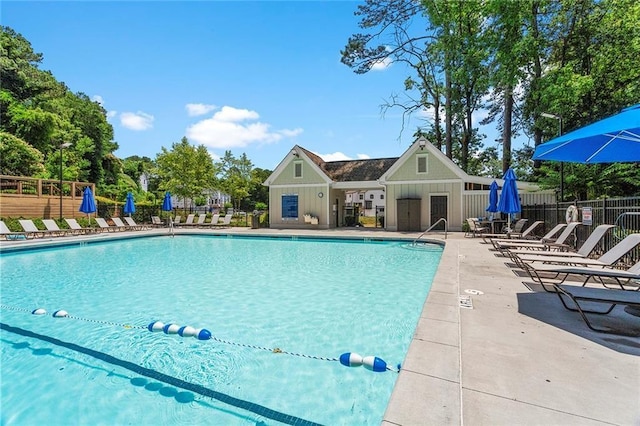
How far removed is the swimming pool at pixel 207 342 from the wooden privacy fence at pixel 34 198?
11.0 m

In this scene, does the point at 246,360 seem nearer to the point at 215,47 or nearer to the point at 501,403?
the point at 501,403

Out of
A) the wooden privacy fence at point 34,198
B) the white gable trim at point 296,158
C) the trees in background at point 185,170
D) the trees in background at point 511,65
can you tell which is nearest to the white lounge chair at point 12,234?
the wooden privacy fence at point 34,198

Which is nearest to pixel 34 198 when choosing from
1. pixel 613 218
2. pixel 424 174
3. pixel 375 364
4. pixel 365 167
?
pixel 365 167

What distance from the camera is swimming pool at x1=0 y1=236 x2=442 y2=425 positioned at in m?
2.74

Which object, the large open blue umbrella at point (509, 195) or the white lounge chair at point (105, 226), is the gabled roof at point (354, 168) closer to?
the large open blue umbrella at point (509, 195)

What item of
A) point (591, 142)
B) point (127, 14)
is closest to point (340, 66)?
point (127, 14)

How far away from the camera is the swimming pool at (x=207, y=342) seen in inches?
108

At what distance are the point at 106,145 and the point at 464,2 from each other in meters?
35.2

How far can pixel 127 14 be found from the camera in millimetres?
10438

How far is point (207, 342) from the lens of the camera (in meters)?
3.97

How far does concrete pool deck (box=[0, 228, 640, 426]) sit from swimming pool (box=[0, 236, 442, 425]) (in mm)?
641

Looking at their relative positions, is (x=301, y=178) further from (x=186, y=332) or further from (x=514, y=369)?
(x=514, y=369)

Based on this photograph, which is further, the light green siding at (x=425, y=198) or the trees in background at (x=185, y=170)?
the trees in background at (x=185, y=170)

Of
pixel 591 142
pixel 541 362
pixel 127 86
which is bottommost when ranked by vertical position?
pixel 541 362
